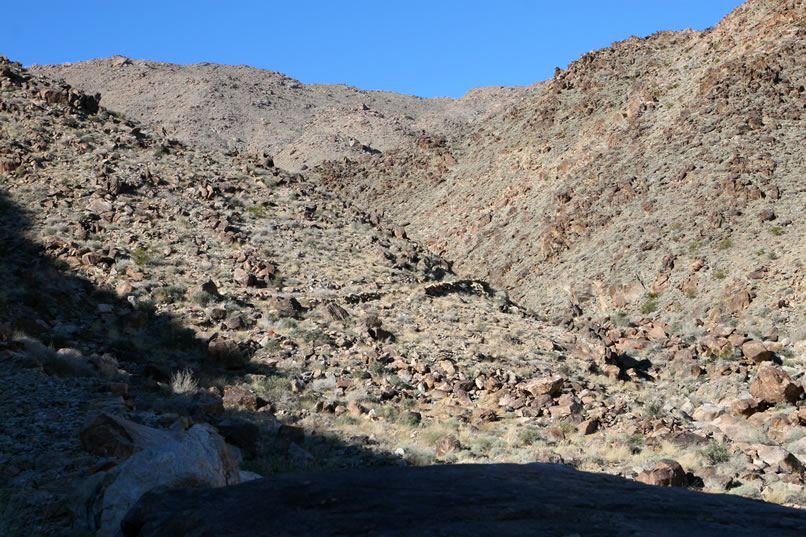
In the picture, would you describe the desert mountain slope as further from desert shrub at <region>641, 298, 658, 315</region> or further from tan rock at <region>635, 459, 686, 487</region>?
tan rock at <region>635, 459, 686, 487</region>

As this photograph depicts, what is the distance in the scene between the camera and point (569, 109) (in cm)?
4394

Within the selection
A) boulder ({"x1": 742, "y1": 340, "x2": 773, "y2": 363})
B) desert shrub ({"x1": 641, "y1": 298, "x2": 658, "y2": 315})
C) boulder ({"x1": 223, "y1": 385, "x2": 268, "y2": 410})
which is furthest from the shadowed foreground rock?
desert shrub ({"x1": 641, "y1": 298, "x2": 658, "y2": 315})

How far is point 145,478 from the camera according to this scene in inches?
201

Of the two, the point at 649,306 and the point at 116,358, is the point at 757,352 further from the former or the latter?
the point at 116,358

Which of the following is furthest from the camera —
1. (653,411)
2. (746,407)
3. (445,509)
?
(653,411)

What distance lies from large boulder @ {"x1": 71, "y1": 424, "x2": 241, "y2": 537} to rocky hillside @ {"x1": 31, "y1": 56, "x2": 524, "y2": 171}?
59.3 meters

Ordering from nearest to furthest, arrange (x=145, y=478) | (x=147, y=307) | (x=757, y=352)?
(x=145, y=478), (x=147, y=307), (x=757, y=352)

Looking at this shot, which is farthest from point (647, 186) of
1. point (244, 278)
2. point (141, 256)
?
point (141, 256)

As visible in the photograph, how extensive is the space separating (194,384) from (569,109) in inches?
1451

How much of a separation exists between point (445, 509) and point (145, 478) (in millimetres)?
2435

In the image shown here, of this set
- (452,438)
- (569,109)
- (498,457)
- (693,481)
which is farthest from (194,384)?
(569,109)

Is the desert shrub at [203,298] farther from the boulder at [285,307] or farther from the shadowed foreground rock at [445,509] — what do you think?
the shadowed foreground rock at [445,509]

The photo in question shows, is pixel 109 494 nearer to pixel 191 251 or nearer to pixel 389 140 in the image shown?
pixel 191 251

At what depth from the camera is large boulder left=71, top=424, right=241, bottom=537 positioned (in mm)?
5059
